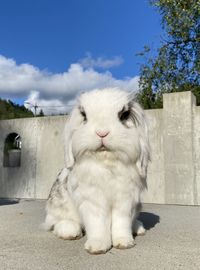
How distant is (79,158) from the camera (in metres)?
3.50

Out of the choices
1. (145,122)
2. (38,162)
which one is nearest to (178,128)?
(38,162)

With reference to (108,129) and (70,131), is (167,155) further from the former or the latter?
(108,129)

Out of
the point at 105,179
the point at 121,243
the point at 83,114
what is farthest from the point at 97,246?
the point at 83,114

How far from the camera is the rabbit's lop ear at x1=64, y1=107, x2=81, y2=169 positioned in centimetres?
363

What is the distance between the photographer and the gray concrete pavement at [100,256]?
120 inches

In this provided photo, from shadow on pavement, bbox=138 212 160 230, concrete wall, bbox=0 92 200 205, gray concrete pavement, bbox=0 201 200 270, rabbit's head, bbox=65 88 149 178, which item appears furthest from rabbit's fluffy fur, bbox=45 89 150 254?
concrete wall, bbox=0 92 200 205

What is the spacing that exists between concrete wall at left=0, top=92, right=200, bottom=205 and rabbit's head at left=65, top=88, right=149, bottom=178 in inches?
177

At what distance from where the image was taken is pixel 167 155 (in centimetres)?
819

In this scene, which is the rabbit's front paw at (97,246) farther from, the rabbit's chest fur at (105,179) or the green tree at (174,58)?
the green tree at (174,58)

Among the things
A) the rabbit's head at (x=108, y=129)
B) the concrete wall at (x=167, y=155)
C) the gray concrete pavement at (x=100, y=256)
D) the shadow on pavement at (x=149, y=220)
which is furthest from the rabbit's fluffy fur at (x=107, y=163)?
the concrete wall at (x=167, y=155)

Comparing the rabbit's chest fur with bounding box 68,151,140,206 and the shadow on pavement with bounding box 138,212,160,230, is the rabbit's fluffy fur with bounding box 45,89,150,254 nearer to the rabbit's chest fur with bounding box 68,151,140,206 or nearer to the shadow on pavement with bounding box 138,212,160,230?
the rabbit's chest fur with bounding box 68,151,140,206

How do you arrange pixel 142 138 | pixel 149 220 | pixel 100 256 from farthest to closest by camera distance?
pixel 149 220, pixel 142 138, pixel 100 256

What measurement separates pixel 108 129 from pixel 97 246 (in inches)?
39.6

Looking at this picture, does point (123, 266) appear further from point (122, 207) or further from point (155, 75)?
point (155, 75)
